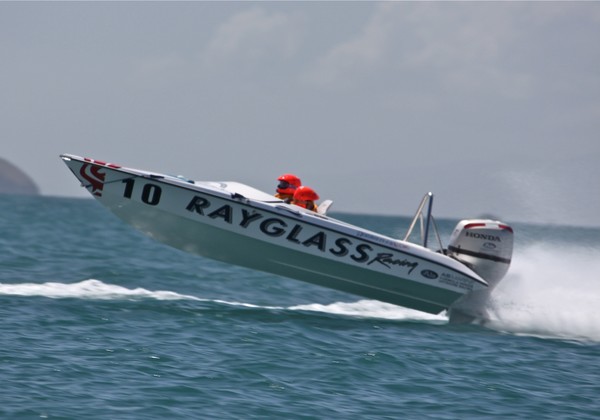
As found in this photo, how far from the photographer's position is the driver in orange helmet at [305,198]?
1134 centimetres

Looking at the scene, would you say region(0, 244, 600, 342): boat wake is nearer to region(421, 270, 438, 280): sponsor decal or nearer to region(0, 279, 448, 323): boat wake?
region(0, 279, 448, 323): boat wake

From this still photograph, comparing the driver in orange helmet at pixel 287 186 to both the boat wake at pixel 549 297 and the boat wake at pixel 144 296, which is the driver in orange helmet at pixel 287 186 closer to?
the boat wake at pixel 144 296

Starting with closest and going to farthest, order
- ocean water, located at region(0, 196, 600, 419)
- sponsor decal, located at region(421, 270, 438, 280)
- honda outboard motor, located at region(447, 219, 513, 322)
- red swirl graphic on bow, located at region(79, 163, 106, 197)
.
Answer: ocean water, located at region(0, 196, 600, 419) < red swirl graphic on bow, located at region(79, 163, 106, 197) < sponsor decal, located at region(421, 270, 438, 280) < honda outboard motor, located at region(447, 219, 513, 322)

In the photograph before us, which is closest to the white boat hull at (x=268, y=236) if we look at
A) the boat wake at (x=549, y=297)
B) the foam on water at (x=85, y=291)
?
the boat wake at (x=549, y=297)

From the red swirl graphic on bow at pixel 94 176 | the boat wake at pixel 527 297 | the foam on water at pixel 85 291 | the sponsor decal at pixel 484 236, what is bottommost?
the foam on water at pixel 85 291

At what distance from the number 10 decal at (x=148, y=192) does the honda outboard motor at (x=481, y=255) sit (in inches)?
160

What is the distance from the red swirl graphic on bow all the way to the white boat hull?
1cm

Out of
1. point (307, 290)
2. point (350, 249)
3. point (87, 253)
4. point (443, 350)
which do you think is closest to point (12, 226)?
point (87, 253)

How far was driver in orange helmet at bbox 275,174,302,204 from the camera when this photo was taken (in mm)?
11547

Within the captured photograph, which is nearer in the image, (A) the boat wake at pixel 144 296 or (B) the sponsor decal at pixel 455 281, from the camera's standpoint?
(A) the boat wake at pixel 144 296

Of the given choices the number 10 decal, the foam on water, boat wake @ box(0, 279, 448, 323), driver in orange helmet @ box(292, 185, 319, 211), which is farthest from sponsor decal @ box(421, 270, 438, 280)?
the number 10 decal

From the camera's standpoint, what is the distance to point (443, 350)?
9648mm

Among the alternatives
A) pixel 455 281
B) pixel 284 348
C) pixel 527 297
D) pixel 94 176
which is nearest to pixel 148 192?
pixel 94 176

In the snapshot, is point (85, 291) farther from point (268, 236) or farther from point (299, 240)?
point (299, 240)
